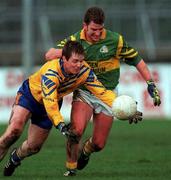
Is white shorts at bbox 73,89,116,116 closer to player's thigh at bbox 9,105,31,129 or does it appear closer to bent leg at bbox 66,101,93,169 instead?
bent leg at bbox 66,101,93,169

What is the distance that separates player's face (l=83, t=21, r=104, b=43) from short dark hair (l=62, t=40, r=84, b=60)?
645 mm

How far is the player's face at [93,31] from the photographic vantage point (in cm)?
1134

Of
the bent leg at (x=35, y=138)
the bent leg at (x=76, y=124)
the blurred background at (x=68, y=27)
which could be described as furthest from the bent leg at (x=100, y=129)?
the blurred background at (x=68, y=27)

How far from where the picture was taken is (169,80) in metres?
28.8

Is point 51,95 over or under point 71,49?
under

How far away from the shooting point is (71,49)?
10672mm

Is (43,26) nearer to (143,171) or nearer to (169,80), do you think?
(169,80)

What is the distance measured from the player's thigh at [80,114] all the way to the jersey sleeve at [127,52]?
0.89 meters

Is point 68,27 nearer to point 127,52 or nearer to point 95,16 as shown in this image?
point 127,52

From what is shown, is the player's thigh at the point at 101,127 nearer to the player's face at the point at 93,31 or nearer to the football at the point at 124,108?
the player's face at the point at 93,31

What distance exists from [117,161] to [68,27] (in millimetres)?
17393

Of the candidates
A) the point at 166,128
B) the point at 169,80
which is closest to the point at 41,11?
the point at 169,80

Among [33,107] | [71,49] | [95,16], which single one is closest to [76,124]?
[33,107]

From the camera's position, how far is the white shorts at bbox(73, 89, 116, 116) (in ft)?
38.7
